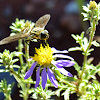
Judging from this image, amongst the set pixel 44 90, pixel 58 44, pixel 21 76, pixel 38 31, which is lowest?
pixel 44 90

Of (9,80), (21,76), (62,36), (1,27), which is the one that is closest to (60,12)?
(62,36)

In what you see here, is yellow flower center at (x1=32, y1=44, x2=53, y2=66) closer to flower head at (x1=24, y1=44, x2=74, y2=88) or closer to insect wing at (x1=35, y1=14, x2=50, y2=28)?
flower head at (x1=24, y1=44, x2=74, y2=88)

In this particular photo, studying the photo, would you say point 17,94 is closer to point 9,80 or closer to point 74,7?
point 9,80

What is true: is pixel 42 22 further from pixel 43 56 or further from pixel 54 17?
pixel 54 17

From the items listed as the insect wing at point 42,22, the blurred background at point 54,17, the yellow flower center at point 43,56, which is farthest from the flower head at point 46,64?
the blurred background at point 54,17

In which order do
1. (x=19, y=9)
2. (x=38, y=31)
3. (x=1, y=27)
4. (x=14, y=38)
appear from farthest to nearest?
1. (x=19, y=9)
2. (x=1, y=27)
3. (x=38, y=31)
4. (x=14, y=38)

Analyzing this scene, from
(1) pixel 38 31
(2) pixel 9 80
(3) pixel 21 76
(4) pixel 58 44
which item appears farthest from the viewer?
(4) pixel 58 44

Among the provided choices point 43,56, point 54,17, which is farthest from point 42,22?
point 54,17
